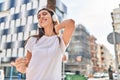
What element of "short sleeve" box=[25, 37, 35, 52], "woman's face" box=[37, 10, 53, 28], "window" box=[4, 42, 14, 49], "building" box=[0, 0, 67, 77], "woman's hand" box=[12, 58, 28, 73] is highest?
"building" box=[0, 0, 67, 77]

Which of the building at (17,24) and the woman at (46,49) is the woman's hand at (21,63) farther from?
the building at (17,24)

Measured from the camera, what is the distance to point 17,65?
1421mm

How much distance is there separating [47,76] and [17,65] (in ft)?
0.74

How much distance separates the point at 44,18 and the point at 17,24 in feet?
105

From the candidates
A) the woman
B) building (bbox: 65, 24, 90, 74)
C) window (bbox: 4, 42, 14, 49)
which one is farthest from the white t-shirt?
building (bbox: 65, 24, 90, 74)

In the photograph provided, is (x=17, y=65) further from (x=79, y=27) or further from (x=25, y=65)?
(x=79, y=27)

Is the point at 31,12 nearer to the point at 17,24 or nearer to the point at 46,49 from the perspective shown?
the point at 17,24

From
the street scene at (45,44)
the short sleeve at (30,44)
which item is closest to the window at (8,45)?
the street scene at (45,44)

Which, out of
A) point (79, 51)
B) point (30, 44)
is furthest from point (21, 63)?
point (79, 51)

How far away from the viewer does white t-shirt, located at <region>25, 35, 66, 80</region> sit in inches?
51.9

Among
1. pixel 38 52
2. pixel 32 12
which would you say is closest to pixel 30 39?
pixel 38 52

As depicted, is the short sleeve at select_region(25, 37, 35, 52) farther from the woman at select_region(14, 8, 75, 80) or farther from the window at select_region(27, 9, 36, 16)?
the window at select_region(27, 9, 36, 16)

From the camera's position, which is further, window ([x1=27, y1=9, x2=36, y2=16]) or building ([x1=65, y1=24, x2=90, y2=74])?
building ([x1=65, y1=24, x2=90, y2=74])

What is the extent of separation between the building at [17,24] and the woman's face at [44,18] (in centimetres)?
2905
